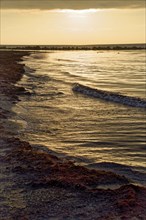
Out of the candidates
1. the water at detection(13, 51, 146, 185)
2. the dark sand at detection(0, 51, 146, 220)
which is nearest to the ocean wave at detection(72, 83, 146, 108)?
the water at detection(13, 51, 146, 185)

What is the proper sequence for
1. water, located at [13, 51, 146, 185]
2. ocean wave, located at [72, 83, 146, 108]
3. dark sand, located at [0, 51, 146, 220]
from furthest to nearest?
ocean wave, located at [72, 83, 146, 108] < water, located at [13, 51, 146, 185] < dark sand, located at [0, 51, 146, 220]

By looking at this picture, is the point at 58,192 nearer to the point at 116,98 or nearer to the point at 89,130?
the point at 89,130

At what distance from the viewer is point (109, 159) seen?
12.5 metres

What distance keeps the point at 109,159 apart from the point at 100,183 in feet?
10.1

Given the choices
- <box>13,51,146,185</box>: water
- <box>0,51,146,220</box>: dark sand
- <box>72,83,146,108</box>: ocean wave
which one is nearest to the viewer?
<box>0,51,146,220</box>: dark sand

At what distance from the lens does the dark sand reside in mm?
7758

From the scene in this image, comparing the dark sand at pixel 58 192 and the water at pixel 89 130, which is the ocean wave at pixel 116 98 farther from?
the dark sand at pixel 58 192

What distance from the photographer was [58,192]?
28.9 ft

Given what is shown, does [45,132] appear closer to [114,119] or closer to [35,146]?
[35,146]

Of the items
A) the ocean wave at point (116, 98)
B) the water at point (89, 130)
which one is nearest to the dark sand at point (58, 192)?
the water at point (89, 130)

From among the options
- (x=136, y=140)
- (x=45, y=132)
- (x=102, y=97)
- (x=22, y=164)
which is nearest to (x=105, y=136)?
(x=136, y=140)

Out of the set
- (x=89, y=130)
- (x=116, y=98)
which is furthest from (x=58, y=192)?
(x=116, y=98)

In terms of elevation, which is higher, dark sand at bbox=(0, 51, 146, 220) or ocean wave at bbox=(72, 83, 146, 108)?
dark sand at bbox=(0, 51, 146, 220)

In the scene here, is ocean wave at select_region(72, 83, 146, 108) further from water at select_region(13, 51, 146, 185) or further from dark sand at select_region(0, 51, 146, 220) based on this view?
dark sand at select_region(0, 51, 146, 220)
